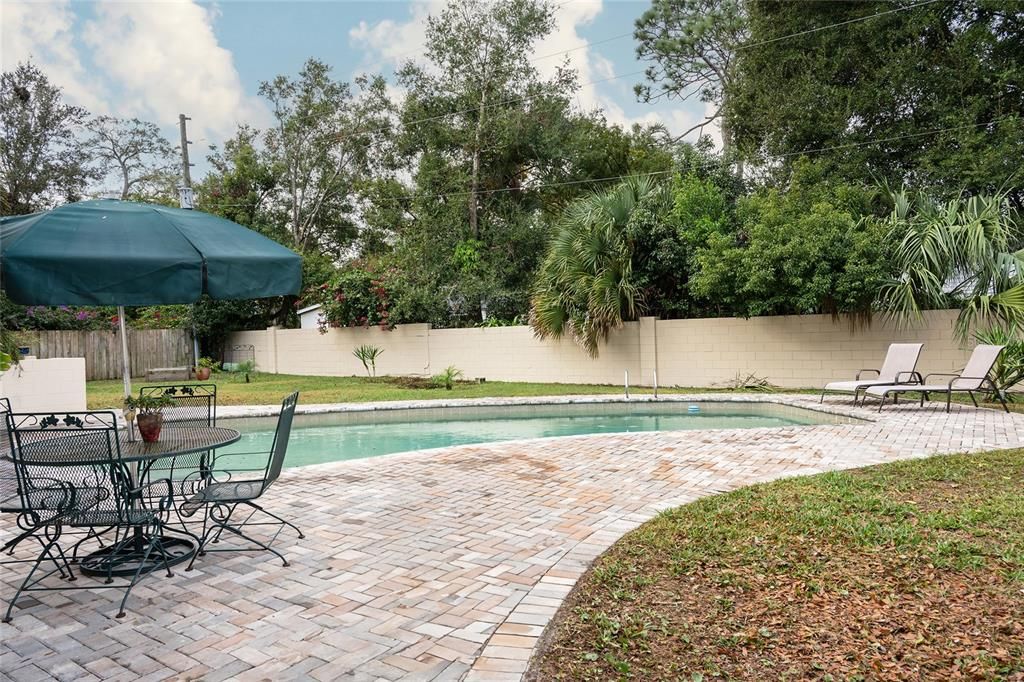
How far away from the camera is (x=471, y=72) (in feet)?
68.7

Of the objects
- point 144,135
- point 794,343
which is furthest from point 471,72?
point 144,135

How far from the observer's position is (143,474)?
161 inches

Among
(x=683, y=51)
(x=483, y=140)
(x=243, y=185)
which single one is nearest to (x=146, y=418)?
(x=483, y=140)

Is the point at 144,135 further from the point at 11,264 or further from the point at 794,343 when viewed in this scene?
the point at 11,264

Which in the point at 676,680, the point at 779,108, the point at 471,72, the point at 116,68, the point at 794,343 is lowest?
the point at 676,680

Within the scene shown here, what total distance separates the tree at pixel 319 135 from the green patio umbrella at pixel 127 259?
2328 cm

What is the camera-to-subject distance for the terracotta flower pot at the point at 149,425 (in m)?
4.06

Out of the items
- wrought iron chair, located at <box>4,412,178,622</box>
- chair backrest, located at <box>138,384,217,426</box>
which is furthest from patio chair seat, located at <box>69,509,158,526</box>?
chair backrest, located at <box>138,384,217,426</box>

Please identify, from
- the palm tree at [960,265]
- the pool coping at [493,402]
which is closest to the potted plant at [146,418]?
the pool coping at [493,402]

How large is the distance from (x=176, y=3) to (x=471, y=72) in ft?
38.7

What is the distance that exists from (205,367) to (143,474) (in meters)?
17.0

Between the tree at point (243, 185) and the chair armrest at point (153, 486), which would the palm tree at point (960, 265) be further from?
the tree at point (243, 185)

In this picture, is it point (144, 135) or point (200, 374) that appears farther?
point (144, 135)

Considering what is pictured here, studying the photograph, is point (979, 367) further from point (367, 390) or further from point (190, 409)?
point (367, 390)
